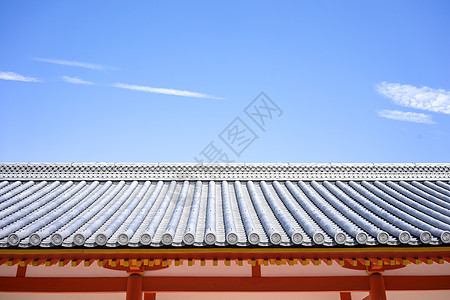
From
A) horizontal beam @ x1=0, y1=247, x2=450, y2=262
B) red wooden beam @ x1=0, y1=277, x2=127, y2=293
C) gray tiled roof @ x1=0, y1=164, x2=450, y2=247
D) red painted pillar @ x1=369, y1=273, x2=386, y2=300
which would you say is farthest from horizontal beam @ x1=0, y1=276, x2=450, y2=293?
horizontal beam @ x1=0, y1=247, x2=450, y2=262

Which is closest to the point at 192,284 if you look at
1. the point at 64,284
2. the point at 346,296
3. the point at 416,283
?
the point at 64,284

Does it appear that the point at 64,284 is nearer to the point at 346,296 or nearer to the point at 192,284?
the point at 192,284

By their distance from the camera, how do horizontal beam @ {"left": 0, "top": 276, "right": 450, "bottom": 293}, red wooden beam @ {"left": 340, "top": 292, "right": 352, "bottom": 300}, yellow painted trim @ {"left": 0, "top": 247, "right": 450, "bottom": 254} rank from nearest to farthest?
1. yellow painted trim @ {"left": 0, "top": 247, "right": 450, "bottom": 254}
2. horizontal beam @ {"left": 0, "top": 276, "right": 450, "bottom": 293}
3. red wooden beam @ {"left": 340, "top": 292, "right": 352, "bottom": 300}

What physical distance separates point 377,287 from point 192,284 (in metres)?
2.60

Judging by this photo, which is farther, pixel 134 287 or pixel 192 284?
pixel 192 284

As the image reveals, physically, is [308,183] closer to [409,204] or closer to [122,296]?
[409,204]

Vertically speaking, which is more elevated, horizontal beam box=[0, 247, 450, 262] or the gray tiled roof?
the gray tiled roof

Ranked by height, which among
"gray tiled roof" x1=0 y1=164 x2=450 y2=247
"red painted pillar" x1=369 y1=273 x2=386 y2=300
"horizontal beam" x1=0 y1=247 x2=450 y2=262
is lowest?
"red painted pillar" x1=369 y1=273 x2=386 y2=300

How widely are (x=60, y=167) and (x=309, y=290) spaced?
233 inches

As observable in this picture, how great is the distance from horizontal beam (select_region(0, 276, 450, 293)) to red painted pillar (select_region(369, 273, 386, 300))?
4.9 inches

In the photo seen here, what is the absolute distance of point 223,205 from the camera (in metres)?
6.45

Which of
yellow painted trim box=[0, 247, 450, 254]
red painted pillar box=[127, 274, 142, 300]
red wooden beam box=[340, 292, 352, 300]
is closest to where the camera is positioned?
yellow painted trim box=[0, 247, 450, 254]

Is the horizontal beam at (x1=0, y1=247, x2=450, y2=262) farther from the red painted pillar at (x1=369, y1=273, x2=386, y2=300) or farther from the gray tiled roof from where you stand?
the red painted pillar at (x1=369, y1=273, x2=386, y2=300)

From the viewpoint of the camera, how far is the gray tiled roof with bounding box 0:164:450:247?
4.43 m
